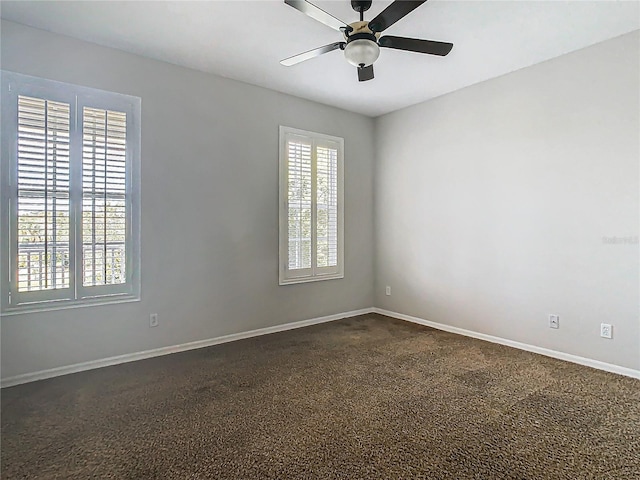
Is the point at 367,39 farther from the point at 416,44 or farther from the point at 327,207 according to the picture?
the point at 327,207

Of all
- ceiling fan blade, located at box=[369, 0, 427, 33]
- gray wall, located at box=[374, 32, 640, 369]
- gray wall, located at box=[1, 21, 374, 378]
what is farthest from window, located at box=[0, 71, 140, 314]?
A: gray wall, located at box=[374, 32, 640, 369]

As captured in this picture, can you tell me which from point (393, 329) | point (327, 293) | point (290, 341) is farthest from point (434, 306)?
point (290, 341)

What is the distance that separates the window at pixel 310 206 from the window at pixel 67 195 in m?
1.63

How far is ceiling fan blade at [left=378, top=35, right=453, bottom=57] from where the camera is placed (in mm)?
2508

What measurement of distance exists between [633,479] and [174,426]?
2.50 meters

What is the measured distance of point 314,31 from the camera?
297 centimetres

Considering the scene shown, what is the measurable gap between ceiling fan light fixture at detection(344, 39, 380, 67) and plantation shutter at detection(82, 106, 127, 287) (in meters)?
2.19

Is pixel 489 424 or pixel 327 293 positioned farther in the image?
pixel 327 293

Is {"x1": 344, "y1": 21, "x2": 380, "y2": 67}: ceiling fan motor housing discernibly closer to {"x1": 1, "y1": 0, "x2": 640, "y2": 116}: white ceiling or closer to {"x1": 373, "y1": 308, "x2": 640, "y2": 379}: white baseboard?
{"x1": 1, "y1": 0, "x2": 640, "y2": 116}: white ceiling

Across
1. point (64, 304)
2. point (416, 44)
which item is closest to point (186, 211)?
point (64, 304)

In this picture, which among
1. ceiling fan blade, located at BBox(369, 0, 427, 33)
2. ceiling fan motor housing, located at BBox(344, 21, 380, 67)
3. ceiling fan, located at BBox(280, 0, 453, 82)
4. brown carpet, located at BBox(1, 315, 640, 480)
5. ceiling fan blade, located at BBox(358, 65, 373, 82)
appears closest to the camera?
brown carpet, located at BBox(1, 315, 640, 480)

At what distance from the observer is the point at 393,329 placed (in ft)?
14.6

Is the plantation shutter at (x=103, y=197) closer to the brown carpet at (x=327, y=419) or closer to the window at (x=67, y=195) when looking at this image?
the window at (x=67, y=195)

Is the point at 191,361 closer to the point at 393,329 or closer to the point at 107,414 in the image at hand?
the point at 107,414
